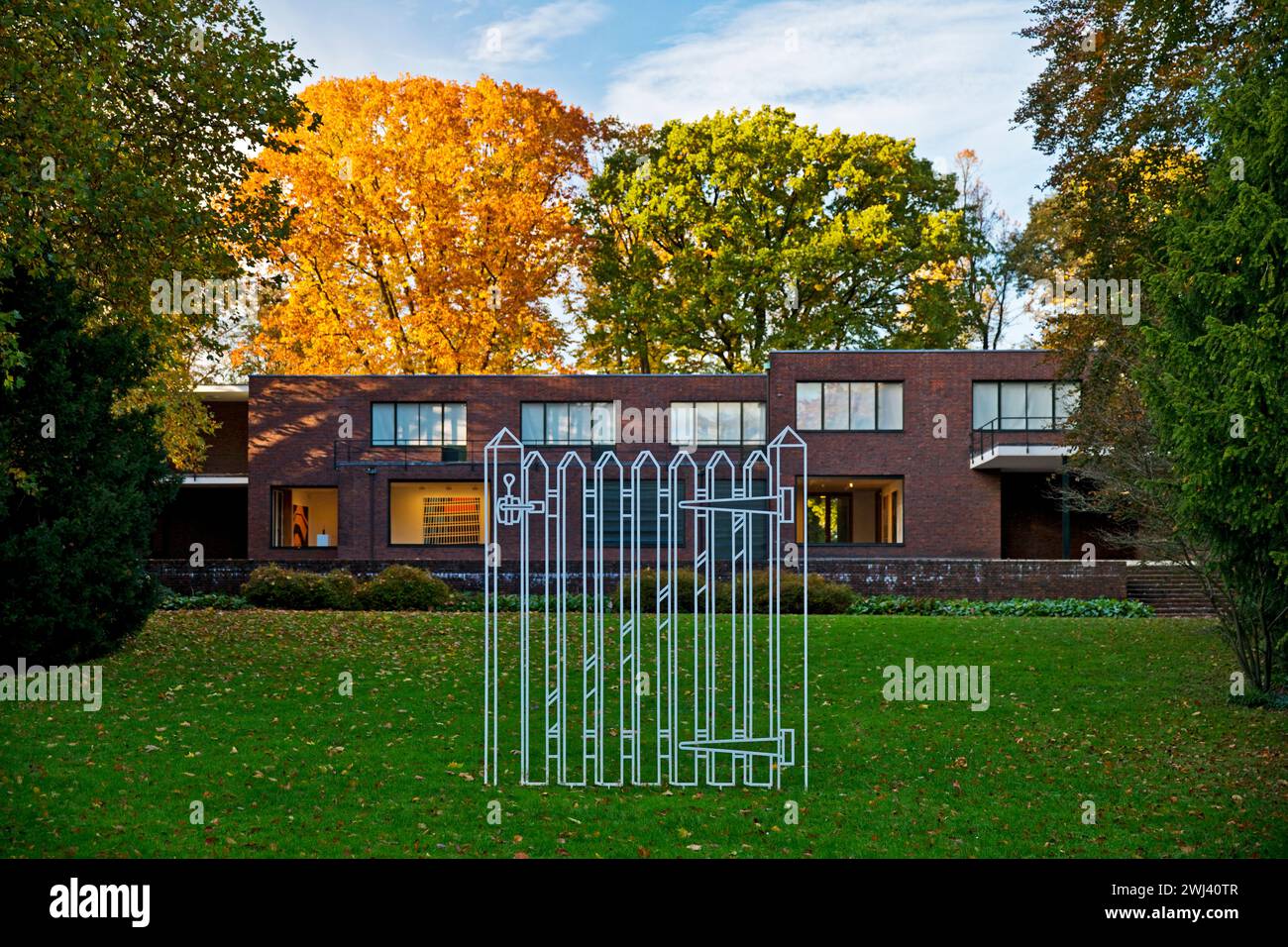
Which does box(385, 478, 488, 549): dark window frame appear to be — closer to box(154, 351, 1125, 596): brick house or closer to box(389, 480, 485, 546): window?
box(154, 351, 1125, 596): brick house

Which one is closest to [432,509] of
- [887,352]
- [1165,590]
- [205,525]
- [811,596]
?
[205,525]

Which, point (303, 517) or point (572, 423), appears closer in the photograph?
point (572, 423)

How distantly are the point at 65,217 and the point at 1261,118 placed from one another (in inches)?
535

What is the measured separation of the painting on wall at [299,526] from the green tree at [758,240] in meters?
12.3

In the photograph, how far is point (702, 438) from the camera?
37.1 metres

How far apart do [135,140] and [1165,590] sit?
2415 centimetres

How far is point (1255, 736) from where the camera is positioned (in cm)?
1231

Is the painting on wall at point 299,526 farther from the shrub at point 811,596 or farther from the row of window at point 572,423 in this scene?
the shrub at point 811,596

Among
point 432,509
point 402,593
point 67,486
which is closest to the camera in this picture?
point 67,486

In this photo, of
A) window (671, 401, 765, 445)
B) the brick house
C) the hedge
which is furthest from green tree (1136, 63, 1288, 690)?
window (671, 401, 765, 445)

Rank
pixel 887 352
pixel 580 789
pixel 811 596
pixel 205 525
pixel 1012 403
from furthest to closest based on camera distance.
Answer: pixel 205 525
pixel 887 352
pixel 1012 403
pixel 811 596
pixel 580 789

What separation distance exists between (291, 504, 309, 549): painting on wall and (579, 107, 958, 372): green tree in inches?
484

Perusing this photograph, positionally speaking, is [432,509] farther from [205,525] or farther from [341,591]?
[341,591]
